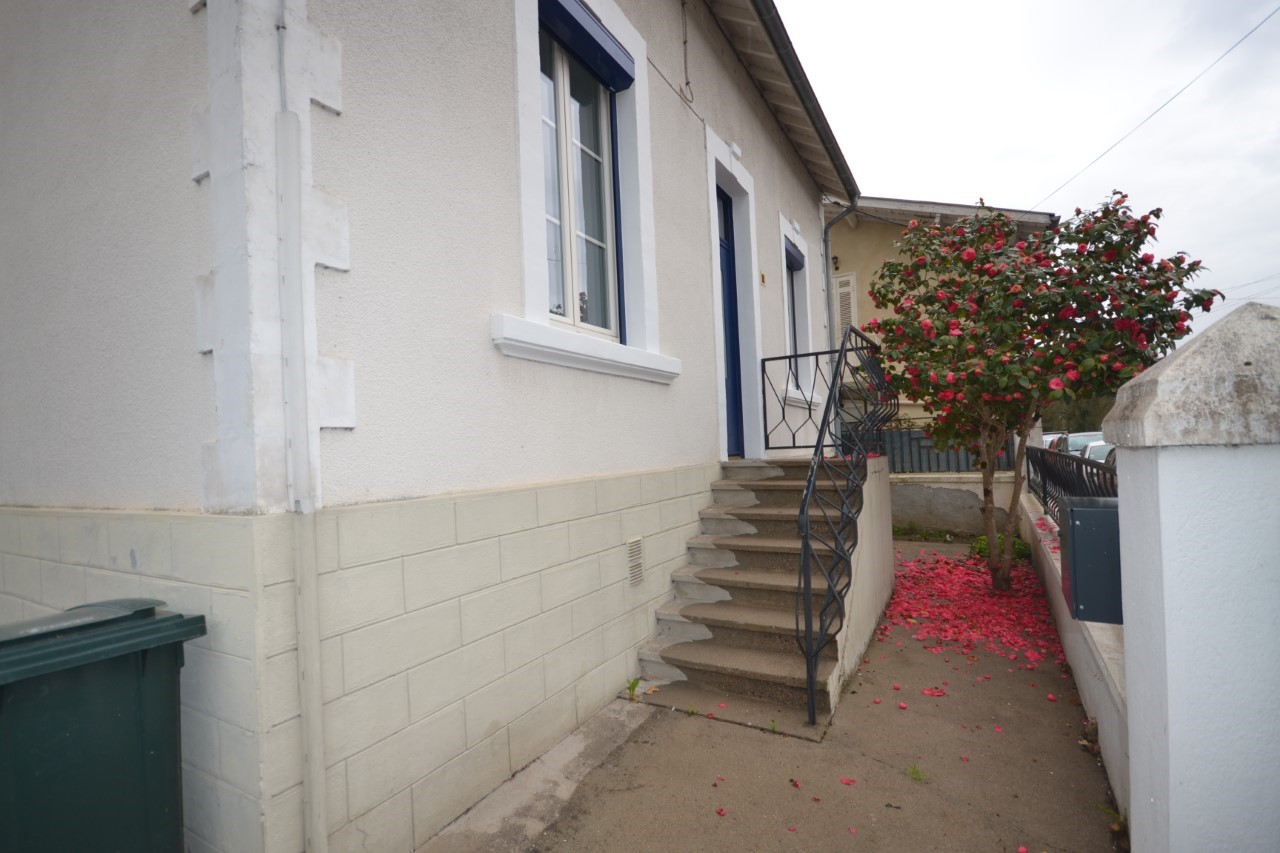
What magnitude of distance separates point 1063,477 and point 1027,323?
1.31 m

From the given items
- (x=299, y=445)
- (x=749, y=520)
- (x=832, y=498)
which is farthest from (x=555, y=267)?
(x=832, y=498)

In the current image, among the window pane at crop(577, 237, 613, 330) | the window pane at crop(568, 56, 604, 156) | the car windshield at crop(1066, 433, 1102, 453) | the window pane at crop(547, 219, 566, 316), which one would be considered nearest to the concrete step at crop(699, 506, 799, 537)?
the window pane at crop(577, 237, 613, 330)

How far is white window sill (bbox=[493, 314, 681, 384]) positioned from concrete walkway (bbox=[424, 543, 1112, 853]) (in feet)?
6.09

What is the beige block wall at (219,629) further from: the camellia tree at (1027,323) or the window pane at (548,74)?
the camellia tree at (1027,323)

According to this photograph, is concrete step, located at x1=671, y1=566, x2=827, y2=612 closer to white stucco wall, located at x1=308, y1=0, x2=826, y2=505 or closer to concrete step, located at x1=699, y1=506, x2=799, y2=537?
concrete step, located at x1=699, y1=506, x2=799, y2=537

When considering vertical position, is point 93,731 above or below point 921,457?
below

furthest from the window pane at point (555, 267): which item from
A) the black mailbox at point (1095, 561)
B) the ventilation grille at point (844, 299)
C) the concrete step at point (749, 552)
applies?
the ventilation grille at point (844, 299)

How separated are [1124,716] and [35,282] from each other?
4727mm

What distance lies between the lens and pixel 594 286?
3.93 m

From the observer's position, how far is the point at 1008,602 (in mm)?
5262

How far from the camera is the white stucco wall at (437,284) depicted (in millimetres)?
2168

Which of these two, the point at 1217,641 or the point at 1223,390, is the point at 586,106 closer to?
the point at 1223,390

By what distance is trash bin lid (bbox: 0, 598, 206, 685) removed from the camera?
5.14ft

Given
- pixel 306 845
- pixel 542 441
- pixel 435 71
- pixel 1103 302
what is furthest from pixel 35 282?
pixel 1103 302
